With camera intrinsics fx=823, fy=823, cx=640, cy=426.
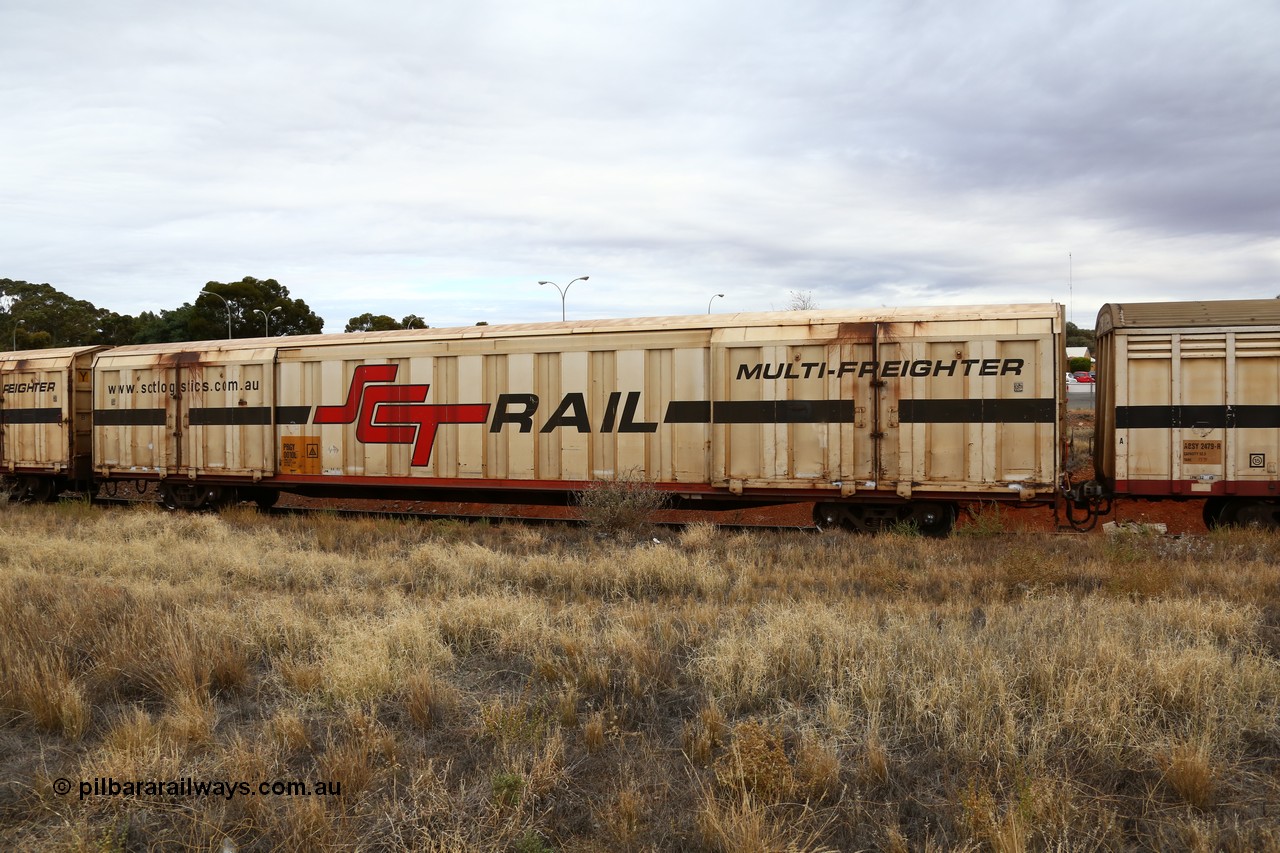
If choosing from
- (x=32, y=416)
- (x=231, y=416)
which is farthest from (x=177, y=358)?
(x=32, y=416)

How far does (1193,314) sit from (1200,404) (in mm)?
1292

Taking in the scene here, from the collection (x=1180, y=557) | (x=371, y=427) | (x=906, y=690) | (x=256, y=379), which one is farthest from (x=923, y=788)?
(x=256, y=379)

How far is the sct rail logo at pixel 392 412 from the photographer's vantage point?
1419cm

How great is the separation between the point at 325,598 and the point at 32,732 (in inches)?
114

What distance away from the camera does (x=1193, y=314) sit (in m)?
11.6

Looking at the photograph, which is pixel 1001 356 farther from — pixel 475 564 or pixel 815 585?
pixel 475 564

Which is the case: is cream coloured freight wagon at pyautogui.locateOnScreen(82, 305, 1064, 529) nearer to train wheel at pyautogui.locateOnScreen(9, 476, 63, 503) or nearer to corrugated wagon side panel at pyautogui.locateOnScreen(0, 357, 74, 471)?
corrugated wagon side panel at pyautogui.locateOnScreen(0, 357, 74, 471)

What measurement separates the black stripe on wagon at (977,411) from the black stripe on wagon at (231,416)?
11.5 m

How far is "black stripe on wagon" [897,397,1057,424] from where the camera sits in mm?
11203

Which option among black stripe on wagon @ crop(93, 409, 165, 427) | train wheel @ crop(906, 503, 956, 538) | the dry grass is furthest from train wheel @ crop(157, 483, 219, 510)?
train wheel @ crop(906, 503, 956, 538)

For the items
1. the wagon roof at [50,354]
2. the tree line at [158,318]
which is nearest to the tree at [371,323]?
the tree line at [158,318]

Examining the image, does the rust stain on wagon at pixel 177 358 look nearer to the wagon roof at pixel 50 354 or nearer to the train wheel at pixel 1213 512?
the wagon roof at pixel 50 354

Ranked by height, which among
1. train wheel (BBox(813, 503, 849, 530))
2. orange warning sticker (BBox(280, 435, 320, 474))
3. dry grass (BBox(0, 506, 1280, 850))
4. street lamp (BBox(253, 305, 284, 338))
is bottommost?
dry grass (BBox(0, 506, 1280, 850))

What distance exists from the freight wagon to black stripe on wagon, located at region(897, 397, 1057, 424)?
4.67 feet
